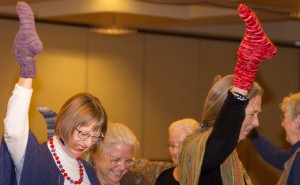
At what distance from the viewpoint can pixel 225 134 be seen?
2.30 metres

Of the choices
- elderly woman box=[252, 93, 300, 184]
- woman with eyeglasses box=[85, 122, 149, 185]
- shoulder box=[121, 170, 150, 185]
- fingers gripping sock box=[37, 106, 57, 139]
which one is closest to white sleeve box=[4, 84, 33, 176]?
fingers gripping sock box=[37, 106, 57, 139]

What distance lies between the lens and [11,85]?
7715 mm

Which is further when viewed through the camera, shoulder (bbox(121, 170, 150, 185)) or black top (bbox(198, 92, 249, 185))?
shoulder (bbox(121, 170, 150, 185))

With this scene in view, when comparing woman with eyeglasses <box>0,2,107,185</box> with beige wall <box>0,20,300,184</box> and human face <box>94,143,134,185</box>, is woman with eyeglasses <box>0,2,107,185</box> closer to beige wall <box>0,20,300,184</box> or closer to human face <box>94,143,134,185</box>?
human face <box>94,143,134,185</box>

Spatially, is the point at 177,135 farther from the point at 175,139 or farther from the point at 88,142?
the point at 88,142

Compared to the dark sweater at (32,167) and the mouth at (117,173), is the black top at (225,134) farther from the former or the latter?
the mouth at (117,173)

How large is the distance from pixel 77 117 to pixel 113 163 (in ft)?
3.53

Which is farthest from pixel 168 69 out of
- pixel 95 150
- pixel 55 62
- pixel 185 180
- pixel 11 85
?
pixel 185 180

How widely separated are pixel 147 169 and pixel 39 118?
3.43 m

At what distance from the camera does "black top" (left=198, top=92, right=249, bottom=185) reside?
226 cm

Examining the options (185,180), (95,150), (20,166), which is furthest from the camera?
(95,150)

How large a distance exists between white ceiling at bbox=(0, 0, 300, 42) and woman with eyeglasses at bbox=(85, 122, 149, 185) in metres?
2.92

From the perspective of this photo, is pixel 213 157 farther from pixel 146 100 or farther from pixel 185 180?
pixel 146 100

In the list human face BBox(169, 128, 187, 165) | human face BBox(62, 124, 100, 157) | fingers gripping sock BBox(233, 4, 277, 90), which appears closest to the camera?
fingers gripping sock BBox(233, 4, 277, 90)
